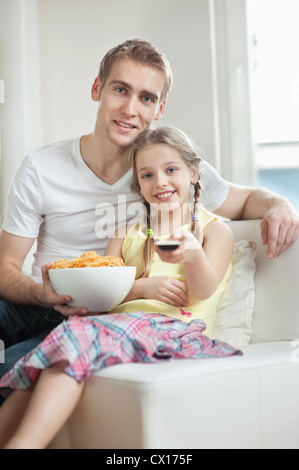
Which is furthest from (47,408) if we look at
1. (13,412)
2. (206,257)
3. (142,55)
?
(142,55)

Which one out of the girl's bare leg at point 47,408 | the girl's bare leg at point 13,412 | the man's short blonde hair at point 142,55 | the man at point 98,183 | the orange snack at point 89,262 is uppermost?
the man's short blonde hair at point 142,55

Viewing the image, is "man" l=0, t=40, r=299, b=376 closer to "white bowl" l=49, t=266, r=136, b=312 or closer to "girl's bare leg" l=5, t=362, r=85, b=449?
"white bowl" l=49, t=266, r=136, b=312

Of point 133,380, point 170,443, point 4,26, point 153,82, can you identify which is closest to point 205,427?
point 170,443

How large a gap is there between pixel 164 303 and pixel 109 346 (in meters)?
0.33

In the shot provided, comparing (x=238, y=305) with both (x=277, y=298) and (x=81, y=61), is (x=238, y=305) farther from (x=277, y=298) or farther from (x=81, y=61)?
(x=81, y=61)

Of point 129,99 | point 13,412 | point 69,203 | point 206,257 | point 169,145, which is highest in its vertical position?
point 129,99

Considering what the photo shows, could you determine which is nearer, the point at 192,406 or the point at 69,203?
the point at 192,406

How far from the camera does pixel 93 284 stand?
136 centimetres

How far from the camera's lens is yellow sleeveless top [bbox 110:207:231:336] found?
1.53 meters

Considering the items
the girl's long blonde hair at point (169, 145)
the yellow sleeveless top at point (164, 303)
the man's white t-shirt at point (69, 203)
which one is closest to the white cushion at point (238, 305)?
the yellow sleeveless top at point (164, 303)

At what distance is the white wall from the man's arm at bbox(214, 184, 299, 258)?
0.96 meters

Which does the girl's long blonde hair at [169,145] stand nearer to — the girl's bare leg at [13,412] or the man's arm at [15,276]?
the man's arm at [15,276]

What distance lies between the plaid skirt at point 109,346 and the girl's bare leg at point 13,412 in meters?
0.03

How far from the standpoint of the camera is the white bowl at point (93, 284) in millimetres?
1351
